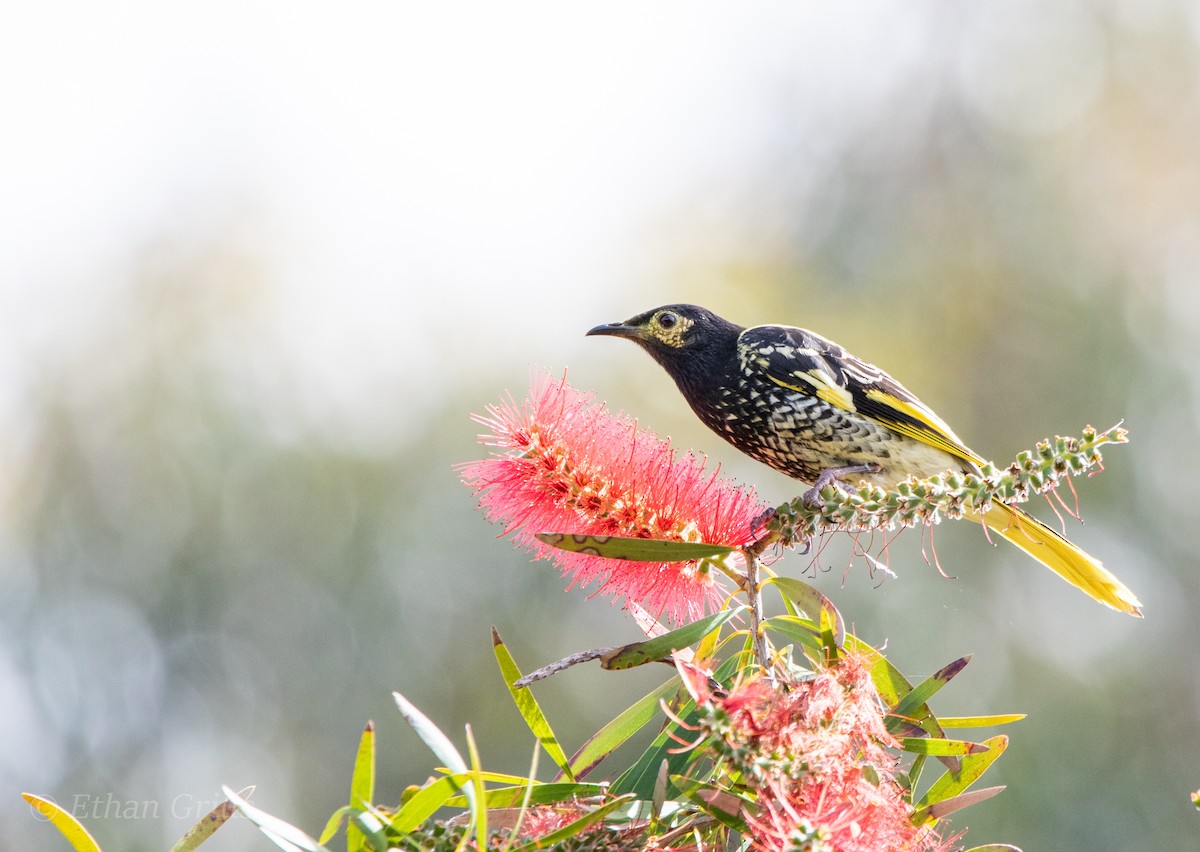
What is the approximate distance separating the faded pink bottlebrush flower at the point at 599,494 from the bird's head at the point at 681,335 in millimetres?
1574

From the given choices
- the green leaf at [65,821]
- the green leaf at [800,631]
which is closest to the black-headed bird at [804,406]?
the green leaf at [800,631]

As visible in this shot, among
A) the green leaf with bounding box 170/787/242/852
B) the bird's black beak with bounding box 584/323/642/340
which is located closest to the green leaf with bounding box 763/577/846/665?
the green leaf with bounding box 170/787/242/852

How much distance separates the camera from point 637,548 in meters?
2.15

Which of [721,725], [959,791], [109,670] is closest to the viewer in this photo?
[721,725]

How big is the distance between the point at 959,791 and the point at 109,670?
40.5 ft

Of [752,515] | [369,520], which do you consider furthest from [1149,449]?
[752,515]

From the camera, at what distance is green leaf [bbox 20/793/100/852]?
176 cm

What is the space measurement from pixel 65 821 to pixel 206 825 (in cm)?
20

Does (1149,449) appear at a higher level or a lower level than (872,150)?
lower

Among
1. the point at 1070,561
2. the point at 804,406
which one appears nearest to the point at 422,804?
the point at 1070,561

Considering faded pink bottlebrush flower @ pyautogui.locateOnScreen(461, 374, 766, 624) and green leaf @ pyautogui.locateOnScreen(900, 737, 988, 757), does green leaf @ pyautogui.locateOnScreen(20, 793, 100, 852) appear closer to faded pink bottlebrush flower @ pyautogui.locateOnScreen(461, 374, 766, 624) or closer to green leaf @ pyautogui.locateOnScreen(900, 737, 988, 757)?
faded pink bottlebrush flower @ pyautogui.locateOnScreen(461, 374, 766, 624)

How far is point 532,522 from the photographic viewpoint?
7.96 feet

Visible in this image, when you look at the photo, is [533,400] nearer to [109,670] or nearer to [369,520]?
[369,520]

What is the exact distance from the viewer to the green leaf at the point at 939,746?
6.54 ft
